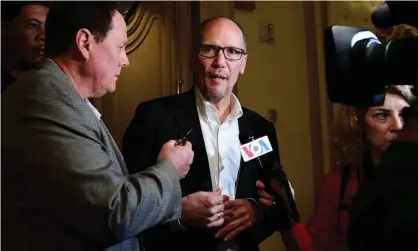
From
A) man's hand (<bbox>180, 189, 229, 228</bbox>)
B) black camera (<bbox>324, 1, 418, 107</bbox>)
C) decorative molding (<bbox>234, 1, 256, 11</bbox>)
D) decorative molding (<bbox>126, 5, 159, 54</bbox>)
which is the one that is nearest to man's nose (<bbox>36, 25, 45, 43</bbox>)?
man's hand (<bbox>180, 189, 229, 228</bbox>)

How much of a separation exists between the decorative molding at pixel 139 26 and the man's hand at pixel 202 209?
4.02ft

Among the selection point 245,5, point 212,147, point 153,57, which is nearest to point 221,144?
point 212,147

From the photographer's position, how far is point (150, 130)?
142 cm

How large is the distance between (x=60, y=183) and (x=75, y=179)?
25mm

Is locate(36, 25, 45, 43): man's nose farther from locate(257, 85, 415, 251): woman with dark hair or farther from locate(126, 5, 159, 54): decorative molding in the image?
locate(126, 5, 159, 54): decorative molding

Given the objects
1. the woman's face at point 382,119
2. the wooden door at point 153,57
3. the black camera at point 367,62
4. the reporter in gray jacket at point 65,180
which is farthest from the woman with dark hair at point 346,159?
the wooden door at point 153,57

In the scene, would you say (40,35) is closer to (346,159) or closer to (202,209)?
(202,209)

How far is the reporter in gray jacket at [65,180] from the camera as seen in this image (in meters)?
0.85

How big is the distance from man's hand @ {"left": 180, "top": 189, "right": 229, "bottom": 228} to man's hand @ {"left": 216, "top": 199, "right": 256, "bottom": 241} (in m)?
0.05

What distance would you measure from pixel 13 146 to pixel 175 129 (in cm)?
63

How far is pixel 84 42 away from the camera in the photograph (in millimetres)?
988

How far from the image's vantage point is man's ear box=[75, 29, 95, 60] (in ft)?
3.22

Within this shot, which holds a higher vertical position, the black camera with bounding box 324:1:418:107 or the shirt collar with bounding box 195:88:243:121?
the black camera with bounding box 324:1:418:107

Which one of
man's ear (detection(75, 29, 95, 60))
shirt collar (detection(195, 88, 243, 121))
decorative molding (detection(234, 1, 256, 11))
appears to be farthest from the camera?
decorative molding (detection(234, 1, 256, 11))
